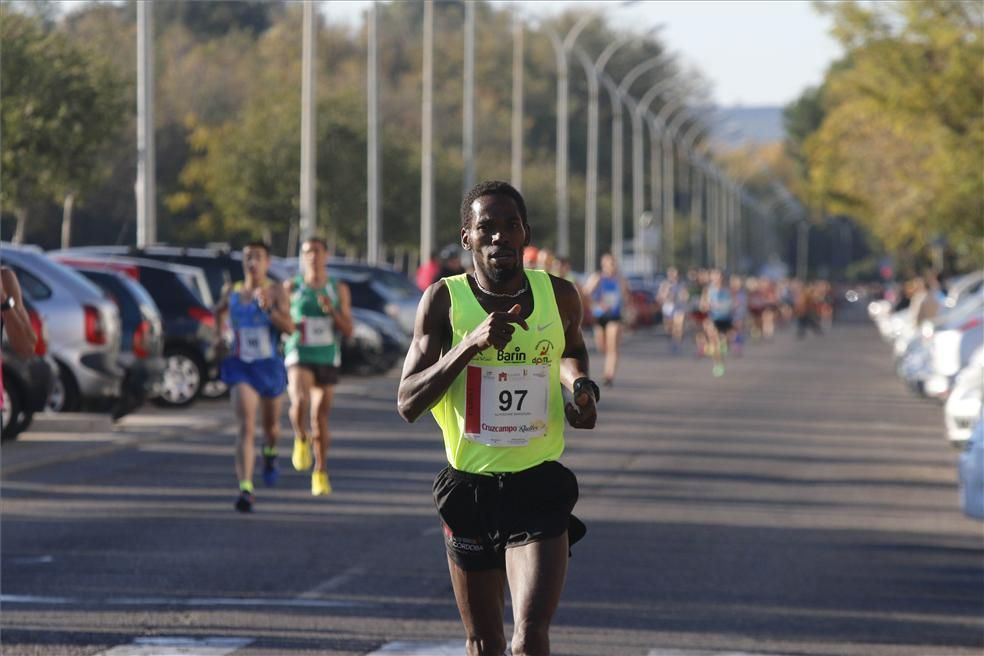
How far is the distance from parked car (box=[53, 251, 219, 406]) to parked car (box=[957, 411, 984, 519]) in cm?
1177

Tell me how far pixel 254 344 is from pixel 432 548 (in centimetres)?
274

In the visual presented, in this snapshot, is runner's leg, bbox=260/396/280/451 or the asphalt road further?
runner's leg, bbox=260/396/280/451

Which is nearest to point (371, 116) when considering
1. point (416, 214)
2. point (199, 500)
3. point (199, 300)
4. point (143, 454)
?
point (416, 214)

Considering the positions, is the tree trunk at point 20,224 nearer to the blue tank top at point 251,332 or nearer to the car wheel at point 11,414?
the car wheel at point 11,414

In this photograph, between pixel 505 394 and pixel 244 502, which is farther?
pixel 244 502

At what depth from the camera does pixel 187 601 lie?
10219mm

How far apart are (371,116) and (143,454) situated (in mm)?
24502

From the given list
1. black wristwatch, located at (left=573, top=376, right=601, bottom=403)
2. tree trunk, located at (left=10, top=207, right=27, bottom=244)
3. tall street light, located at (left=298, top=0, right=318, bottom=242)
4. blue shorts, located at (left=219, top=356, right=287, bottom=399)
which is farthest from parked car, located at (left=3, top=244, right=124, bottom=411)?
tall street light, located at (left=298, top=0, right=318, bottom=242)

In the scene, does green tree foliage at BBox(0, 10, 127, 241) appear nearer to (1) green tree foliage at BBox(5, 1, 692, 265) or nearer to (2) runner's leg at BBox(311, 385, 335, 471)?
(1) green tree foliage at BBox(5, 1, 692, 265)

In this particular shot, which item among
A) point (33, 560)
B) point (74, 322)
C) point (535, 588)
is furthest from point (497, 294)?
point (74, 322)

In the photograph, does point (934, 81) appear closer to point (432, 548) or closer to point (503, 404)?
point (432, 548)

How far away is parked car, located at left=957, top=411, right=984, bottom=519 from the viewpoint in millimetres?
12773

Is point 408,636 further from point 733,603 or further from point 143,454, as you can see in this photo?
point 143,454

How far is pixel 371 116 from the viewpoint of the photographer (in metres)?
42.7
